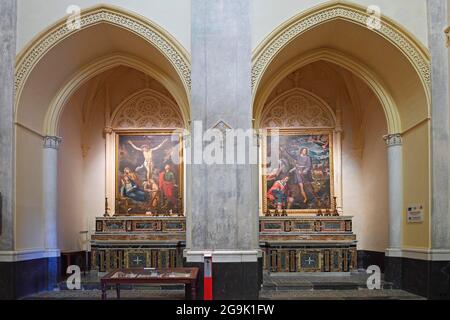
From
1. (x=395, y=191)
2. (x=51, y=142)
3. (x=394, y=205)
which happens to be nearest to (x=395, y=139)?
(x=395, y=191)

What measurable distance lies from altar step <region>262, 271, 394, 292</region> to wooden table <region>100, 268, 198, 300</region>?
2789mm

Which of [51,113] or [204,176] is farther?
[51,113]

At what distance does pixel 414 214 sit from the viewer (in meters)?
11.6

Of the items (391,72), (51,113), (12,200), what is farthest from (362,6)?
(12,200)

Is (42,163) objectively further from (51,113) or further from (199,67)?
(199,67)

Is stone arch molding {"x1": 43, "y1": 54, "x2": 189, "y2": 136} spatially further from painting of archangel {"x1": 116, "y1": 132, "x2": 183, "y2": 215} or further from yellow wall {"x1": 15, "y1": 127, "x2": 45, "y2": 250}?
painting of archangel {"x1": 116, "y1": 132, "x2": 183, "y2": 215}

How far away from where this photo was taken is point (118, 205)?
15.1m

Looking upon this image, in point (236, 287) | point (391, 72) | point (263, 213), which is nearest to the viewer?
point (236, 287)

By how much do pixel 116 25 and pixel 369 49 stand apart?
16.2 ft

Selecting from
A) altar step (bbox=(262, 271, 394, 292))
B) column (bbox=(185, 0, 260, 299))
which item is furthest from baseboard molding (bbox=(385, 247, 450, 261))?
column (bbox=(185, 0, 260, 299))

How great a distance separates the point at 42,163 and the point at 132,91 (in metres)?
3.92

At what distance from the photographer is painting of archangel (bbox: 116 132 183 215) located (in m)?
15.1

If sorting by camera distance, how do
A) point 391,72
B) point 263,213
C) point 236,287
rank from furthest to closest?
point 263,213
point 391,72
point 236,287

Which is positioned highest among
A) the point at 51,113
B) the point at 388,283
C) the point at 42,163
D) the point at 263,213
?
the point at 51,113
